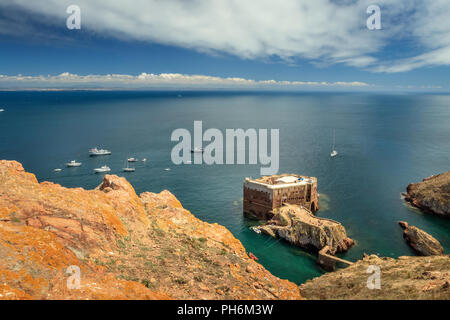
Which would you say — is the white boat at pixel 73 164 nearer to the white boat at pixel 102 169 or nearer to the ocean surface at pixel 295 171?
the ocean surface at pixel 295 171

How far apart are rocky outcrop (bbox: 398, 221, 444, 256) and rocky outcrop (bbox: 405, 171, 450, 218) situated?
22055 millimetres

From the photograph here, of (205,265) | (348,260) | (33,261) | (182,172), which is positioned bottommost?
(348,260)

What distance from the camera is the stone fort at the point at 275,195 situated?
7619 centimetres

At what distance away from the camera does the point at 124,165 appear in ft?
404

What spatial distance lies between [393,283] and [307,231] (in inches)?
1286

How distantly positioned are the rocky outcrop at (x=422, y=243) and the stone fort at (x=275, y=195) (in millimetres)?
23956

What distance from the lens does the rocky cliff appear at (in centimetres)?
1434

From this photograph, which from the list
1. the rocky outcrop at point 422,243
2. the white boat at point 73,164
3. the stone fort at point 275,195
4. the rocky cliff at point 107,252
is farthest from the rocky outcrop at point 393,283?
the white boat at point 73,164

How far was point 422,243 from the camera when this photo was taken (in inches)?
2410

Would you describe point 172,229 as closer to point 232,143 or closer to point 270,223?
point 270,223

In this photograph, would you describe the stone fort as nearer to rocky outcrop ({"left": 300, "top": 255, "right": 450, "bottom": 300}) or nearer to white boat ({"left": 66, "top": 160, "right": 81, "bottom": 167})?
rocky outcrop ({"left": 300, "top": 255, "right": 450, "bottom": 300})

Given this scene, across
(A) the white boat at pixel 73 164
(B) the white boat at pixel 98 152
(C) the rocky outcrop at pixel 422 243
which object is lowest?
(C) the rocky outcrop at pixel 422 243
